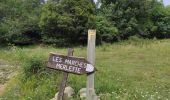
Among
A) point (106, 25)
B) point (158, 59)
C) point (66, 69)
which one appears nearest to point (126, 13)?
point (106, 25)

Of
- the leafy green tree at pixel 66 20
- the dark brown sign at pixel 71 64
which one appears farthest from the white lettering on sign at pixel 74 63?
the leafy green tree at pixel 66 20

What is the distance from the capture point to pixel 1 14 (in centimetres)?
2317

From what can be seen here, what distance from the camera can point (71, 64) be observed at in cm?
554

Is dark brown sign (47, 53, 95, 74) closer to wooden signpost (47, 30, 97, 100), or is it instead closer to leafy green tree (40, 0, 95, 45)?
wooden signpost (47, 30, 97, 100)

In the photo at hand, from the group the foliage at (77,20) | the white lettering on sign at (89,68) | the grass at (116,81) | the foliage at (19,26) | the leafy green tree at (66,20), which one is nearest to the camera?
the white lettering on sign at (89,68)

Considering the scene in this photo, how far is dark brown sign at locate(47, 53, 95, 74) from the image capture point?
17.8ft

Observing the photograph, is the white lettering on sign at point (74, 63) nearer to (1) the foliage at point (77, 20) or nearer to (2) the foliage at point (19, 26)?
(1) the foliage at point (77, 20)

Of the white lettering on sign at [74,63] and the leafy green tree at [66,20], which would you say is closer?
the white lettering on sign at [74,63]

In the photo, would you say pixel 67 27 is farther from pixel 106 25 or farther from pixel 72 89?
pixel 72 89

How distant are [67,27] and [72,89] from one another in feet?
38.0

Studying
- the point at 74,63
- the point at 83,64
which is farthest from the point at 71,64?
the point at 83,64

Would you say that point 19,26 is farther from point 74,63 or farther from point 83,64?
point 83,64

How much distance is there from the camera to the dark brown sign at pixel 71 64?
5.42m

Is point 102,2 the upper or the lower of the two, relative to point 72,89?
upper
